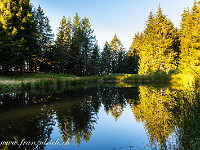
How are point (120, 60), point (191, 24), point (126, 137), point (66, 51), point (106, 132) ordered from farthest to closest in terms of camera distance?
point (120, 60)
point (66, 51)
point (191, 24)
point (106, 132)
point (126, 137)

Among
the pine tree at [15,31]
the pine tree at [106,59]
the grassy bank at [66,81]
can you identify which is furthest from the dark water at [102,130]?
the pine tree at [106,59]

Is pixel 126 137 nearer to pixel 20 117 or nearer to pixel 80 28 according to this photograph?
pixel 20 117

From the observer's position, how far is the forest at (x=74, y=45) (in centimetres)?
2350

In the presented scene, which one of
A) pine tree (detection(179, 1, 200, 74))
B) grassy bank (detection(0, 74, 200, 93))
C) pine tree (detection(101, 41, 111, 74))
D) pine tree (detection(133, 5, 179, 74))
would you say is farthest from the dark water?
pine tree (detection(101, 41, 111, 74))

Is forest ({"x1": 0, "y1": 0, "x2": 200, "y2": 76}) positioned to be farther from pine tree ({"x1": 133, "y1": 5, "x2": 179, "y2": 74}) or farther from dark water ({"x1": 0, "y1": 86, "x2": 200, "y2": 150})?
dark water ({"x1": 0, "y1": 86, "x2": 200, "y2": 150})

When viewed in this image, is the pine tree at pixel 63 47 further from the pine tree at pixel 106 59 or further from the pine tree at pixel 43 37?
the pine tree at pixel 106 59

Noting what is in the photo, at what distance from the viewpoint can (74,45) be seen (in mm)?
38375

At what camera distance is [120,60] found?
1950 inches

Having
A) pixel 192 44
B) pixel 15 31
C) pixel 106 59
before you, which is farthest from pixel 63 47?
pixel 192 44

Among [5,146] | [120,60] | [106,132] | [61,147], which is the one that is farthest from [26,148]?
[120,60]

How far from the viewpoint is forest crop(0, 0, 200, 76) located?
77.1ft

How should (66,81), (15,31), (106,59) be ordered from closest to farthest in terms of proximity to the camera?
1. (66,81)
2. (15,31)
3. (106,59)

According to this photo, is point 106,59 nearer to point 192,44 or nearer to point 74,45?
point 74,45

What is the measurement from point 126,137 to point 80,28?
1484 inches
